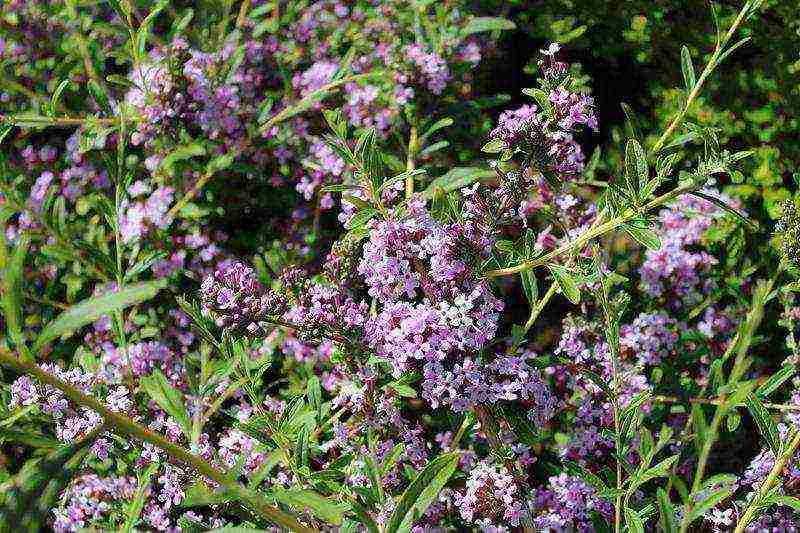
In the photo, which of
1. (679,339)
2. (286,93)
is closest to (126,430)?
(679,339)

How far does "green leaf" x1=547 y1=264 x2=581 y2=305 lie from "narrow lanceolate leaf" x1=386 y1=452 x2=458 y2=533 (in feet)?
1.11

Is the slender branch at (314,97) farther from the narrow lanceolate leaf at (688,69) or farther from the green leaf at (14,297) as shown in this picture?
the green leaf at (14,297)

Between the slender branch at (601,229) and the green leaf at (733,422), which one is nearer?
the slender branch at (601,229)

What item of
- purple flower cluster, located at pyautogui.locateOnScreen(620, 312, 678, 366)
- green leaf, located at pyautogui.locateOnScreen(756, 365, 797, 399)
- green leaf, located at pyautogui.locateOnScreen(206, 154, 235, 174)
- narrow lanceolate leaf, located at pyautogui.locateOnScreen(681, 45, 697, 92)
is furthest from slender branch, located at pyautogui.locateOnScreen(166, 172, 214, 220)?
green leaf, located at pyautogui.locateOnScreen(756, 365, 797, 399)

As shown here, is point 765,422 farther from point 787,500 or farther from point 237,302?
point 237,302

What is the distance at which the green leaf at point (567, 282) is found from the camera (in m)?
1.43

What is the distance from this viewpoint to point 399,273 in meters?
1.54

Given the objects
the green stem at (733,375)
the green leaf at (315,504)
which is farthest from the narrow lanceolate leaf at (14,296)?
the green stem at (733,375)

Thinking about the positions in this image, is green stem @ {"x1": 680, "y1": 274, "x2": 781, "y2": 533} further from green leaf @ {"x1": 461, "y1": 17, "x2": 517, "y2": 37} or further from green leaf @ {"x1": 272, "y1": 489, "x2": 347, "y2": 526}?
green leaf @ {"x1": 461, "y1": 17, "x2": 517, "y2": 37}

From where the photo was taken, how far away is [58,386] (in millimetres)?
974

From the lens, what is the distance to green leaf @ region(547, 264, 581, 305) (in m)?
1.43

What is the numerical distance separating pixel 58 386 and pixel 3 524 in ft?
0.55

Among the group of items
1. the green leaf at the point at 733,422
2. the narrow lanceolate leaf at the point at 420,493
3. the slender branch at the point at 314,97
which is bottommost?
the green leaf at the point at 733,422

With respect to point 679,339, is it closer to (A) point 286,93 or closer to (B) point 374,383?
(B) point 374,383
